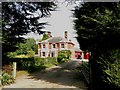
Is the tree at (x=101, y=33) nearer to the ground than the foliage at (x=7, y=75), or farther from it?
farther from it

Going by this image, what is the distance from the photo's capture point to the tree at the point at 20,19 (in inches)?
895

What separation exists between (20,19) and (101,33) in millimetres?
11829

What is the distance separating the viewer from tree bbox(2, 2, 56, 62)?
2273 cm

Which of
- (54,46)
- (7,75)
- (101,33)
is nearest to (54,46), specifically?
(54,46)

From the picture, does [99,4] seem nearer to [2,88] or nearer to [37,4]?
[2,88]

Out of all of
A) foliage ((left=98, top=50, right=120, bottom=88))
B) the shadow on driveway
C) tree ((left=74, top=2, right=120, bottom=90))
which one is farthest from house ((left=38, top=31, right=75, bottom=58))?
foliage ((left=98, top=50, right=120, bottom=88))

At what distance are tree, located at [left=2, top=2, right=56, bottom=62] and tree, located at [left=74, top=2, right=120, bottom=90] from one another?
9.14 meters

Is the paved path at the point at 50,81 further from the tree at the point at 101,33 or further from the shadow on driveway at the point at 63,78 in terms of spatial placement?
the tree at the point at 101,33

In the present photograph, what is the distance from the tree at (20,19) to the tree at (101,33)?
30.0 feet

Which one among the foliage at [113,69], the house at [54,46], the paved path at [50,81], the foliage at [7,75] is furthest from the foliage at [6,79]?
the house at [54,46]

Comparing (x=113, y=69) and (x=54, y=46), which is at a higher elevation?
(x=54, y=46)

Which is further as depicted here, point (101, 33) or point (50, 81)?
point (50, 81)

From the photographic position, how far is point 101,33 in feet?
45.3

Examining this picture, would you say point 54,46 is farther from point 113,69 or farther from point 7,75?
point 113,69
